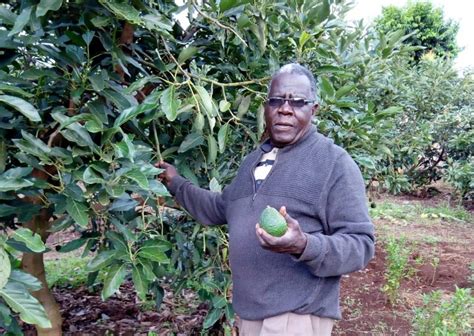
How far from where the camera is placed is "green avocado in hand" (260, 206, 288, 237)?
1.37 meters

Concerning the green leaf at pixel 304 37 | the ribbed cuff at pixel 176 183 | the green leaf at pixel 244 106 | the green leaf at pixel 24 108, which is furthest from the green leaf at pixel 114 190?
the green leaf at pixel 304 37

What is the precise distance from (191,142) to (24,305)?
88cm

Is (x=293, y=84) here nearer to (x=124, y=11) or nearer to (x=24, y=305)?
(x=124, y=11)

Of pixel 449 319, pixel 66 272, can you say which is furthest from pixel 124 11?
pixel 66 272

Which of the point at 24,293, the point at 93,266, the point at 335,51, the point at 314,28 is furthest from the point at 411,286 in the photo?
the point at 24,293

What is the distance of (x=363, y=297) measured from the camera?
4191 millimetres

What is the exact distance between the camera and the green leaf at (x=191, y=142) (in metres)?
1.92

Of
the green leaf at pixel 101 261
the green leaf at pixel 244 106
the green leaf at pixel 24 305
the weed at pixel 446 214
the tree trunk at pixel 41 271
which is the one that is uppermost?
the green leaf at pixel 244 106

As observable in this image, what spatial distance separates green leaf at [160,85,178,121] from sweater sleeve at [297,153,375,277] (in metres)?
0.53

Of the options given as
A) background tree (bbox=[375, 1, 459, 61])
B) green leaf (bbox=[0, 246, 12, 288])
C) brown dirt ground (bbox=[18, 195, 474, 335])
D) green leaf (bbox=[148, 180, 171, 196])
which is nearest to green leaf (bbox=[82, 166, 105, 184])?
green leaf (bbox=[148, 180, 171, 196])

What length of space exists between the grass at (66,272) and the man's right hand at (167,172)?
97.4 inches

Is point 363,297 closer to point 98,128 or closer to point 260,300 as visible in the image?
point 260,300

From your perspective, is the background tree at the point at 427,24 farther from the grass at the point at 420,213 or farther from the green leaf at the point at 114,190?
the green leaf at the point at 114,190

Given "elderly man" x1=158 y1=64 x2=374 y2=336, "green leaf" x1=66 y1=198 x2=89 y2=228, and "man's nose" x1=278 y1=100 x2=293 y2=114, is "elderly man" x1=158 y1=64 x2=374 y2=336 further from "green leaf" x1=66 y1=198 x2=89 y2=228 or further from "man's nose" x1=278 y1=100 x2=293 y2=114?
"green leaf" x1=66 y1=198 x2=89 y2=228
